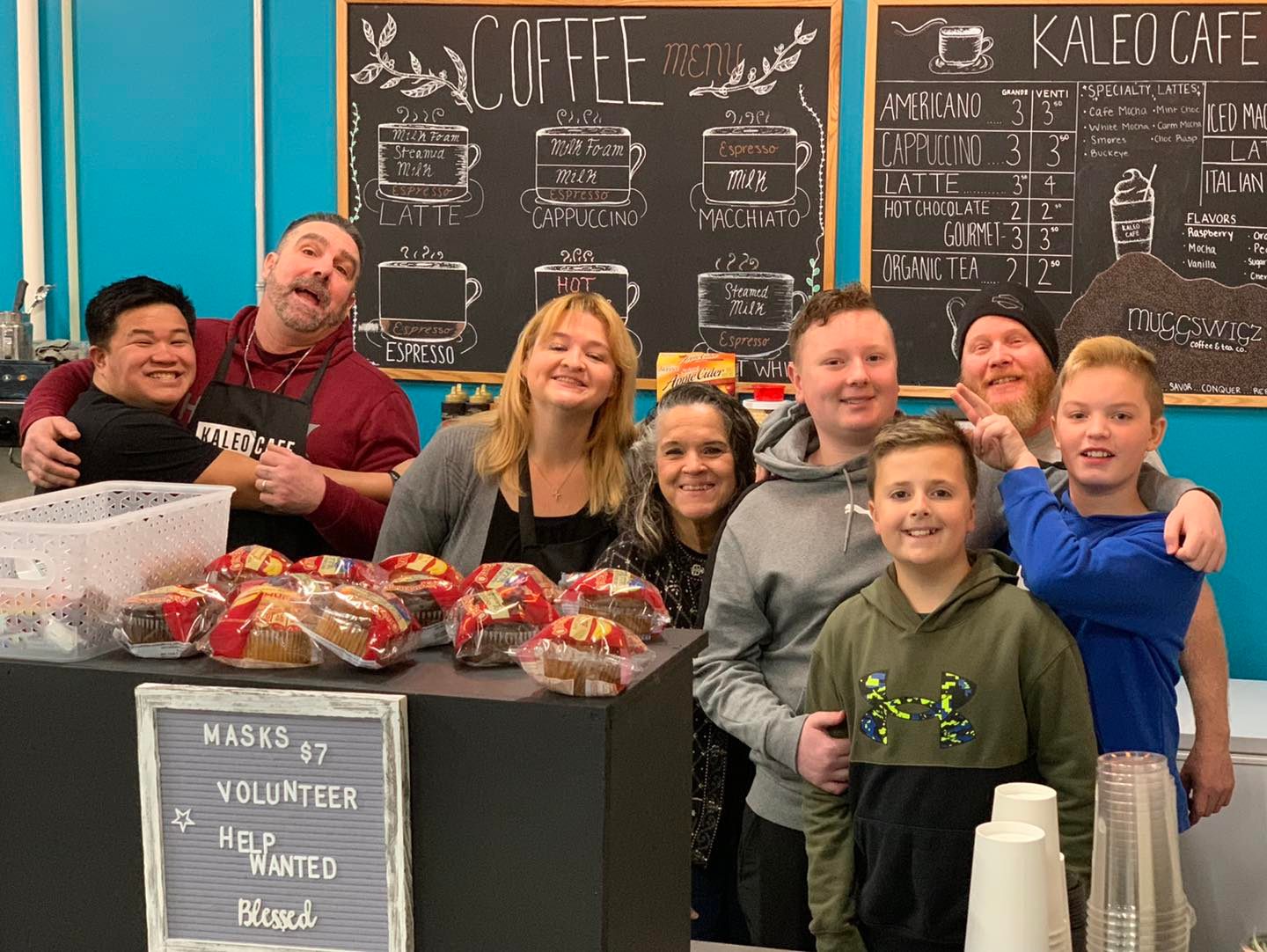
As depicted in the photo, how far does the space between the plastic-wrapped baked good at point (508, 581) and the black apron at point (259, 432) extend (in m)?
1.35

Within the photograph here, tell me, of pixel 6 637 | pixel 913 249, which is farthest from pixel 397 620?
pixel 913 249

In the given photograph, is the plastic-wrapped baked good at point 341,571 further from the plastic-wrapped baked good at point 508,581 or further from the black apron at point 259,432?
the black apron at point 259,432

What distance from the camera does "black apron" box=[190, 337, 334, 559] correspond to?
8.25ft

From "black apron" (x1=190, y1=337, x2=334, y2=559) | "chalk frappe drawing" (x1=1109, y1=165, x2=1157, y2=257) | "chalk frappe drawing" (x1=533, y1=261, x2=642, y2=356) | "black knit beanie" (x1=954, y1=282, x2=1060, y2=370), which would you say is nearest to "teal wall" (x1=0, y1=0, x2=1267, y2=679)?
"chalk frappe drawing" (x1=533, y1=261, x2=642, y2=356)

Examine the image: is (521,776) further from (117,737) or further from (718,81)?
(718,81)

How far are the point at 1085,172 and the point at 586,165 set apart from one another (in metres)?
1.45

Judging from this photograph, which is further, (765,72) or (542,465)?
(765,72)

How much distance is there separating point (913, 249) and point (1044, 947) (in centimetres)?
309

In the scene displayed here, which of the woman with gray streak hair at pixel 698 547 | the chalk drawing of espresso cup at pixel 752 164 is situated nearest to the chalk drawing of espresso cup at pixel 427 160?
the chalk drawing of espresso cup at pixel 752 164

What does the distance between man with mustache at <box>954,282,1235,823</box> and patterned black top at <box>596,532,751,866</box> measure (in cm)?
59

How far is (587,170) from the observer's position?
421 centimetres

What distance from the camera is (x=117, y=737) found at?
1073 mm

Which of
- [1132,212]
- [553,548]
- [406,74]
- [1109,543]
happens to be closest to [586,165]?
[406,74]

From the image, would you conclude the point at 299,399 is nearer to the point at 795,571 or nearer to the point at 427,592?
the point at 795,571
